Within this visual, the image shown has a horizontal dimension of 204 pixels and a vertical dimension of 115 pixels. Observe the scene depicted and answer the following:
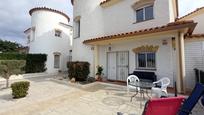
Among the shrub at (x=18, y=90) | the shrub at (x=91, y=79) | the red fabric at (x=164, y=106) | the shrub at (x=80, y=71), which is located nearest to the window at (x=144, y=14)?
the shrub at (x=80, y=71)

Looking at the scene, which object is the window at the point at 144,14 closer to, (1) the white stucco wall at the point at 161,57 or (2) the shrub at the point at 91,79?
(1) the white stucco wall at the point at 161,57

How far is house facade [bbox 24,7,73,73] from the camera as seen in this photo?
21000 mm

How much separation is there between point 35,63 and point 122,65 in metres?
13.3

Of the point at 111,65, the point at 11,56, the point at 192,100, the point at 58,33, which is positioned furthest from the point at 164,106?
the point at 58,33

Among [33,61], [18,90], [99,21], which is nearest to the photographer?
[18,90]

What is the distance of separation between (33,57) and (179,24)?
59.5 feet

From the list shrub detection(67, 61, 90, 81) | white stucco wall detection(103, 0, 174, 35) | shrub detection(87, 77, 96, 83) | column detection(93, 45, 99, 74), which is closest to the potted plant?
shrub detection(87, 77, 96, 83)

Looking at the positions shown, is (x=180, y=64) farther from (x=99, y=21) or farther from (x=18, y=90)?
(x=18, y=90)

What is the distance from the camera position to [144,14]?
460 inches

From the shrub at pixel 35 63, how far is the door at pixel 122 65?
Result: 41.5 feet

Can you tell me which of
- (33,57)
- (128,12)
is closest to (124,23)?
(128,12)

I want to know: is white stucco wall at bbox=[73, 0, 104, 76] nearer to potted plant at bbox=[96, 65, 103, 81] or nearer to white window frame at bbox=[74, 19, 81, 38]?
white window frame at bbox=[74, 19, 81, 38]

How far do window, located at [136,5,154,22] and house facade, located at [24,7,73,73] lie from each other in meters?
14.3

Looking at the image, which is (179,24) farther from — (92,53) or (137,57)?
(92,53)
